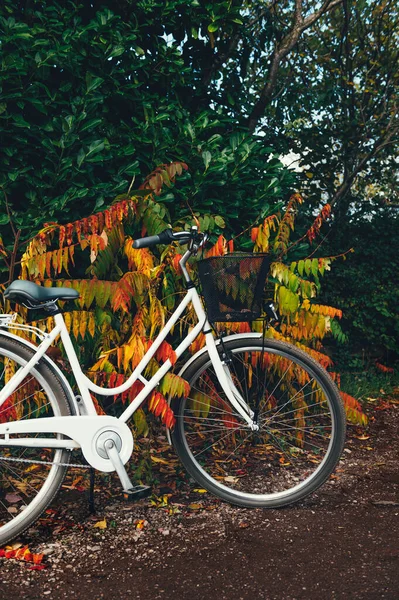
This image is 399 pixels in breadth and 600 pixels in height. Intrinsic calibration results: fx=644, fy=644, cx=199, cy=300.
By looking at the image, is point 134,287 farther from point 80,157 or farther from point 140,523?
point 140,523

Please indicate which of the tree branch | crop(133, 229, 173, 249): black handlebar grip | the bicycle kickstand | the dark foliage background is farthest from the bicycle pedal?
the tree branch

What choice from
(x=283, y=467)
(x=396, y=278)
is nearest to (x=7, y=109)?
(x=283, y=467)

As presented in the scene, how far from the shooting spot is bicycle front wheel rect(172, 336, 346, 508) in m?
3.58

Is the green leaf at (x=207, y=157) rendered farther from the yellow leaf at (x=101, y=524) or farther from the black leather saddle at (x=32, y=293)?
the yellow leaf at (x=101, y=524)

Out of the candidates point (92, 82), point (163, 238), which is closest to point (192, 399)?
point (163, 238)

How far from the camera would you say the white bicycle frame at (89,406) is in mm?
3244

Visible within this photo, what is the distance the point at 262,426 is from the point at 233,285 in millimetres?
904

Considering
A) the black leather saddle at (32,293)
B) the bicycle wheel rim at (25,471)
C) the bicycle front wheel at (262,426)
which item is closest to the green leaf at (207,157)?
the bicycle front wheel at (262,426)

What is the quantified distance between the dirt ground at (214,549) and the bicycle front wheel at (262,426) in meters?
0.19

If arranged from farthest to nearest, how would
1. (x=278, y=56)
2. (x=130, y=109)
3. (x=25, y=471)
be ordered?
(x=278, y=56)
(x=130, y=109)
(x=25, y=471)

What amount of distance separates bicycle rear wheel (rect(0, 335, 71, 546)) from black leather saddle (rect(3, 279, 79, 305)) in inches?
9.0

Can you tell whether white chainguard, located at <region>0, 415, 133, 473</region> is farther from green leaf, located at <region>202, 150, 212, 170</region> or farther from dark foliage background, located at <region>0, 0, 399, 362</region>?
green leaf, located at <region>202, 150, 212, 170</region>

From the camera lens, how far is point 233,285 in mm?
3389

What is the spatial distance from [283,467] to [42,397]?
1.67 metres
